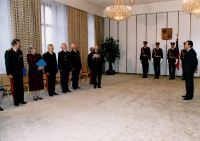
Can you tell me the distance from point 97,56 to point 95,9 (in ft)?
17.4

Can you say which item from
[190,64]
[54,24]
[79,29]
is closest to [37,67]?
[54,24]

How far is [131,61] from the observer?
1209 cm

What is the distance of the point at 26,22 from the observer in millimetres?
6980

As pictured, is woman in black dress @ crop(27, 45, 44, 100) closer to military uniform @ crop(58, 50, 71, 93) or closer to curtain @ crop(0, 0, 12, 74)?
military uniform @ crop(58, 50, 71, 93)

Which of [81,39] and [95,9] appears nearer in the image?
[81,39]

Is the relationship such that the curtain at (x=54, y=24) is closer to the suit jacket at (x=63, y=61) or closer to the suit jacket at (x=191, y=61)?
the suit jacket at (x=63, y=61)

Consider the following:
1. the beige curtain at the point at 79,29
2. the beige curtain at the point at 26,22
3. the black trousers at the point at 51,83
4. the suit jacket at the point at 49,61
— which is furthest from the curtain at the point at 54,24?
the black trousers at the point at 51,83

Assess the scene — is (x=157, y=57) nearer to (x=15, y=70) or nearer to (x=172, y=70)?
(x=172, y=70)

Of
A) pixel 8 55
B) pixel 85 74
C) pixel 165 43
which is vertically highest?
pixel 165 43

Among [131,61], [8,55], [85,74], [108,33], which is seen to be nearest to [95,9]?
[108,33]

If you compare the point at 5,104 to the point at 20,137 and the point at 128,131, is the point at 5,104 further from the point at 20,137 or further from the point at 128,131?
the point at 128,131

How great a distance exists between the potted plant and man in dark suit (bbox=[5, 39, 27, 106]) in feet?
22.9

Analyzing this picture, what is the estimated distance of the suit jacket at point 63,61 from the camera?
648cm

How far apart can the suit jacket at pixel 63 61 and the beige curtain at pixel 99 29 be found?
17.5 feet
